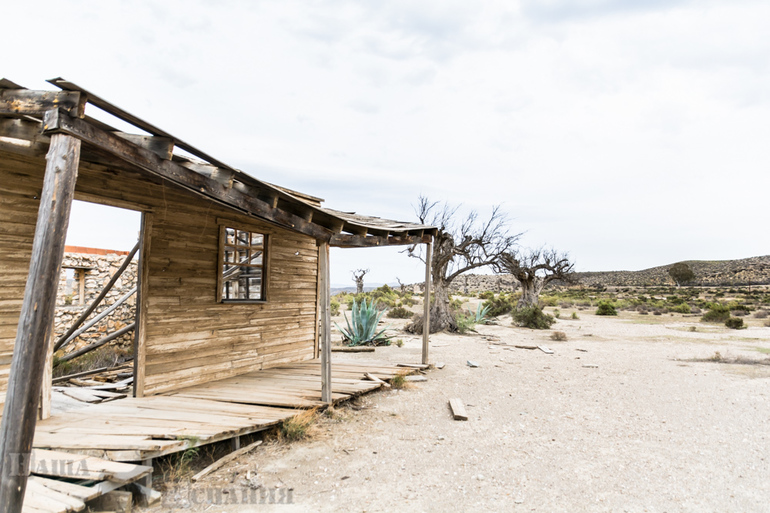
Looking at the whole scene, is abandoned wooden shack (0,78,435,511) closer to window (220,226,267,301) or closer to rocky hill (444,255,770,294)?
window (220,226,267,301)

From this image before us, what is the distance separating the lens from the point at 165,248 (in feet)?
18.6

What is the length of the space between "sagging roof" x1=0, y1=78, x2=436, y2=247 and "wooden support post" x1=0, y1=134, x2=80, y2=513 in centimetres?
22

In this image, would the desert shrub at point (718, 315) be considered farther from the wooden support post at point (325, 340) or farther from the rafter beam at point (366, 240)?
the wooden support post at point (325, 340)

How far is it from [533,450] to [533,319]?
13573 mm

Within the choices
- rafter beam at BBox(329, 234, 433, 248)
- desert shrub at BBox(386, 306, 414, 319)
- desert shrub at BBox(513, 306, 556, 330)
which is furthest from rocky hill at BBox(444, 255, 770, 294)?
rafter beam at BBox(329, 234, 433, 248)

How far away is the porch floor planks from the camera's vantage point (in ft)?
11.5

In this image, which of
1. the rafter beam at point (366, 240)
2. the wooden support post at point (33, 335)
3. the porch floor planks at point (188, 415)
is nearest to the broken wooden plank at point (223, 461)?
the porch floor planks at point (188, 415)

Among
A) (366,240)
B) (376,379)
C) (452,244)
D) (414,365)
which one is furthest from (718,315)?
(366,240)

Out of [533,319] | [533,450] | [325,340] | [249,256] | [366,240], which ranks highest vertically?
[366,240]

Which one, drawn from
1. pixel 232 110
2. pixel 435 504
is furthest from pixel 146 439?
pixel 232 110

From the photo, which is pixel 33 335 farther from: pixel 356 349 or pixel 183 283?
pixel 356 349

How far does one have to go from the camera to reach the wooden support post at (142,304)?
17.3 feet

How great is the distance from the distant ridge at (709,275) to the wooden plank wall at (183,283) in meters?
46.5

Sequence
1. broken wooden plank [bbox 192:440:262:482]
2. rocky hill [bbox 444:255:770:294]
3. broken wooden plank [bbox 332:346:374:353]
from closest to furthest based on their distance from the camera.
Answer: broken wooden plank [bbox 192:440:262:482] < broken wooden plank [bbox 332:346:374:353] < rocky hill [bbox 444:255:770:294]
